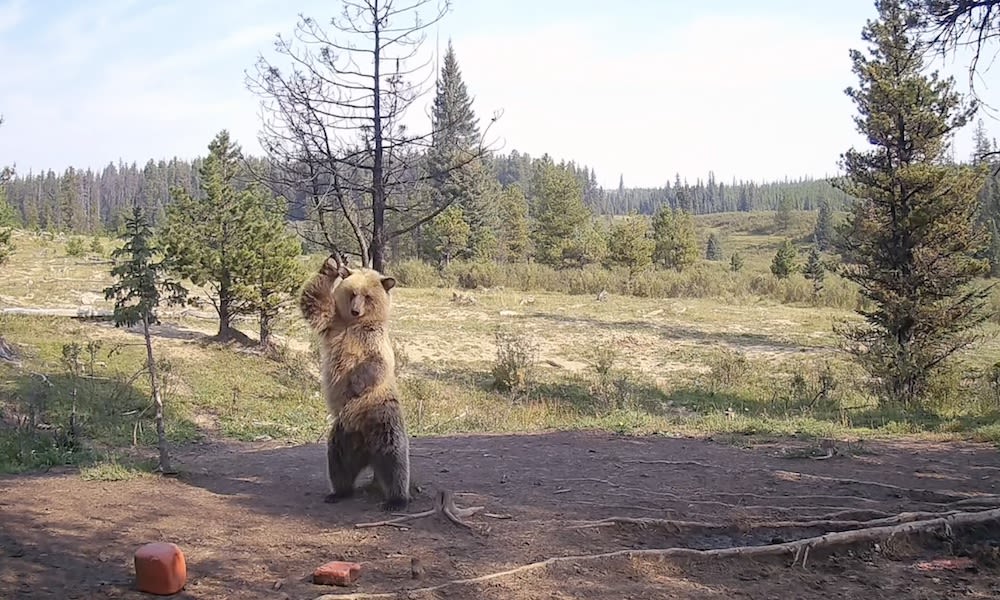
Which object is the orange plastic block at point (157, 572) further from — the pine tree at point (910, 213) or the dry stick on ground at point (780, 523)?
the pine tree at point (910, 213)

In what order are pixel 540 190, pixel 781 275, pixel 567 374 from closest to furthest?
1. pixel 567 374
2. pixel 781 275
3. pixel 540 190

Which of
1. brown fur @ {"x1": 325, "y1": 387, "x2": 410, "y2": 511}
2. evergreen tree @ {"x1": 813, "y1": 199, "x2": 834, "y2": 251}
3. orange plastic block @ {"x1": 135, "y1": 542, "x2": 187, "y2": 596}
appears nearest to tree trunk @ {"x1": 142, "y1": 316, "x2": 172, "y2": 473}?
brown fur @ {"x1": 325, "y1": 387, "x2": 410, "y2": 511}

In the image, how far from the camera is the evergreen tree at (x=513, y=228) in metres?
58.7

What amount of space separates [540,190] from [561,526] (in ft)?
183

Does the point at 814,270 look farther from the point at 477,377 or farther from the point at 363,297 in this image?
the point at 363,297

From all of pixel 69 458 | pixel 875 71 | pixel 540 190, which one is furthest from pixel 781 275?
pixel 69 458

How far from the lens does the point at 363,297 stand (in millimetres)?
6766

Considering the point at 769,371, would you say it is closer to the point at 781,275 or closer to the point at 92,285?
the point at 92,285

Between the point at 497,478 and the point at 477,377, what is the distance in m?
11.1

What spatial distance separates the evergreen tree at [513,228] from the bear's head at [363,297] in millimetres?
51845

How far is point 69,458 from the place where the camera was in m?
8.15

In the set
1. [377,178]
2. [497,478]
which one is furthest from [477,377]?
[497,478]

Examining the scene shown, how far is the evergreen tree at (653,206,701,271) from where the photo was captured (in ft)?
179

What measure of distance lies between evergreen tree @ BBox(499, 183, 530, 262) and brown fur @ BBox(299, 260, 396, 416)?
170ft
